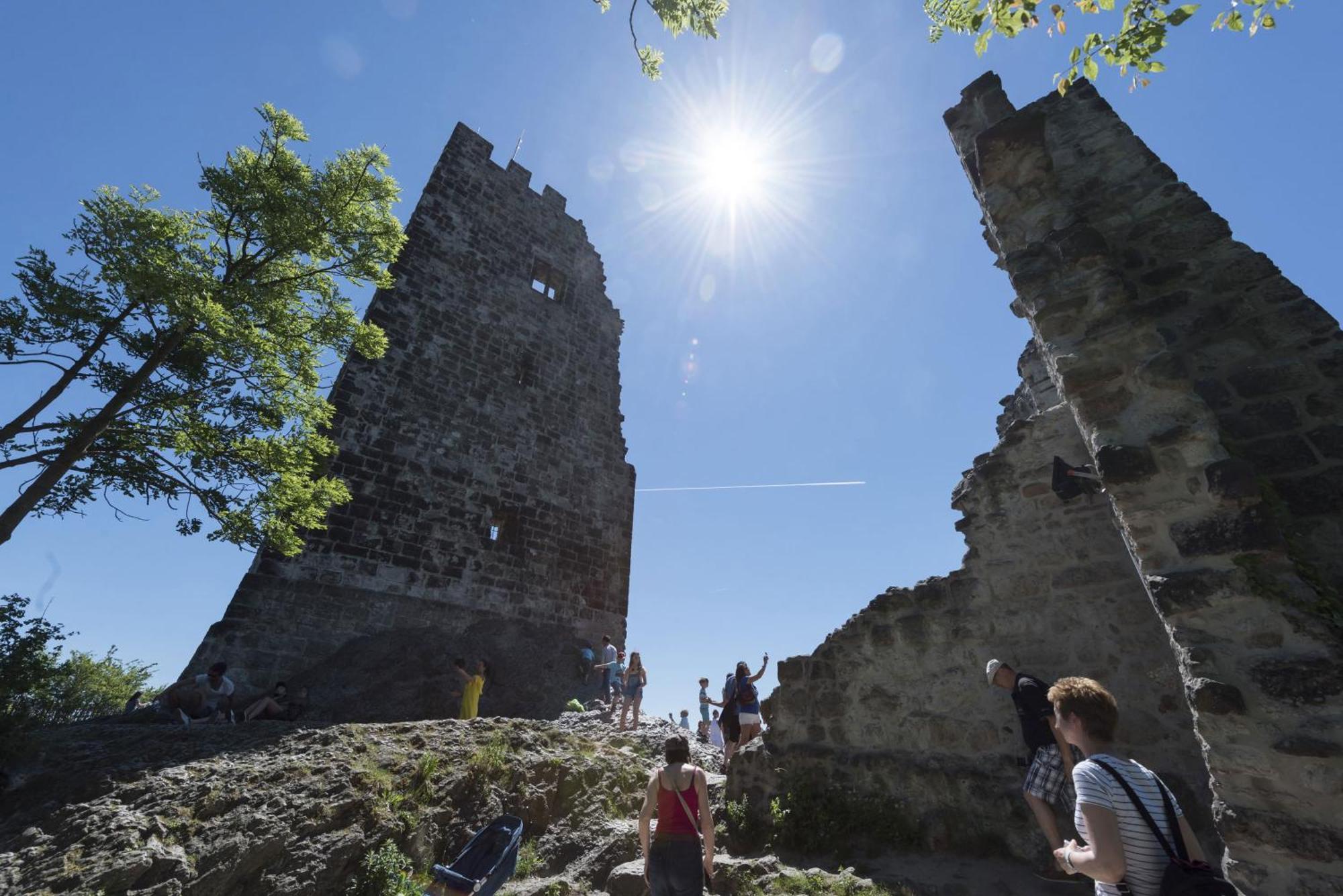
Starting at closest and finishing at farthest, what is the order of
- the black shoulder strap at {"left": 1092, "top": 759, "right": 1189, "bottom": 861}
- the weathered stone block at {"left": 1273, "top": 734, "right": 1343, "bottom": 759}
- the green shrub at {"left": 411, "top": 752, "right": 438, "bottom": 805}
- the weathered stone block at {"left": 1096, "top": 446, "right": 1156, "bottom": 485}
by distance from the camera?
the black shoulder strap at {"left": 1092, "top": 759, "right": 1189, "bottom": 861}
the weathered stone block at {"left": 1273, "top": 734, "right": 1343, "bottom": 759}
the weathered stone block at {"left": 1096, "top": 446, "right": 1156, "bottom": 485}
the green shrub at {"left": 411, "top": 752, "right": 438, "bottom": 805}

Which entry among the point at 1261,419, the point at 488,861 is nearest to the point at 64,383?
the point at 488,861

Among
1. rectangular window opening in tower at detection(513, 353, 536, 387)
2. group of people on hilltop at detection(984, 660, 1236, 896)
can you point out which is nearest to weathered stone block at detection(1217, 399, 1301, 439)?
group of people on hilltop at detection(984, 660, 1236, 896)

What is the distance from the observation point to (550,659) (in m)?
11.2

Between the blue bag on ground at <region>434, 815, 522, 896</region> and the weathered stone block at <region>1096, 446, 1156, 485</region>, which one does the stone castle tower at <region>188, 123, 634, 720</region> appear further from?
the weathered stone block at <region>1096, 446, 1156, 485</region>

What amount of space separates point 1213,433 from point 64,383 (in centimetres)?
1157

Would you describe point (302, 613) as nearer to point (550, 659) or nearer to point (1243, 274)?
point (550, 659)

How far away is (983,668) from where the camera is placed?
4.84 m

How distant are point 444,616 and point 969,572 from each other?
9.37 m

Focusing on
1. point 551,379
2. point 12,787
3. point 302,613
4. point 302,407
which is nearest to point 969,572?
point 12,787

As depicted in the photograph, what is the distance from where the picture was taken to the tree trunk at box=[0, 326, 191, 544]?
20.2 ft

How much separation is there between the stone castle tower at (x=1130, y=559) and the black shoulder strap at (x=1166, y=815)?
1003mm

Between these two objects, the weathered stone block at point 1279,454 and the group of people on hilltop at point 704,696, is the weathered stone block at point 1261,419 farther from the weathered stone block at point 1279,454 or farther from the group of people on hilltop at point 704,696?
the group of people on hilltop at point 704,696

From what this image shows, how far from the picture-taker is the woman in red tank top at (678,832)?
131 inches

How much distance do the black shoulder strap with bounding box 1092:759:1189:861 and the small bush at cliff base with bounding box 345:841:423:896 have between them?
461 cm
